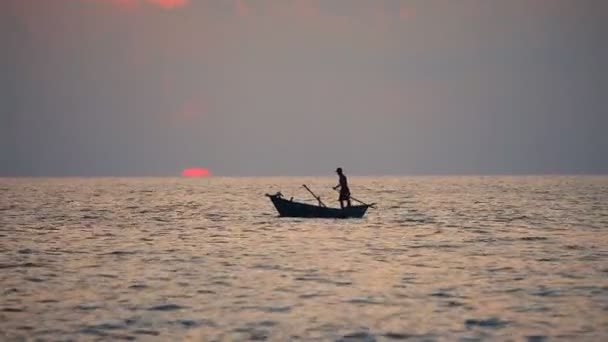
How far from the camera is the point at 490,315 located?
16203 millimetres

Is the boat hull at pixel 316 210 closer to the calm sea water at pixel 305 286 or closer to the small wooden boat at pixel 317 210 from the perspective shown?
the small wooden boat at pixel 317 210

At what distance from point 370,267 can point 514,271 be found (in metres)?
4.78

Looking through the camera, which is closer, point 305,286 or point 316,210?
point 305,286

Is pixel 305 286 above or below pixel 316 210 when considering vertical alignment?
below

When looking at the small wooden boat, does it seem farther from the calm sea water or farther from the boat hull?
the calm sea water

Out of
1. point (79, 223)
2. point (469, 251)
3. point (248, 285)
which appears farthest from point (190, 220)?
point (248, 285)

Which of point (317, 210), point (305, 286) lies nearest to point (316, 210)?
point (317, 210)

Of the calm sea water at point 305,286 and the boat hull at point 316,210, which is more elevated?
the boat hull at point 316,210

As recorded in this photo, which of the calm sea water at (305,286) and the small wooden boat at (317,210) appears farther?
the small wooden boat at (317,210)

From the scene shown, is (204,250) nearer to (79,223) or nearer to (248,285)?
(248,285)

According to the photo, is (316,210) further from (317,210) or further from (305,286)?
(305,286)

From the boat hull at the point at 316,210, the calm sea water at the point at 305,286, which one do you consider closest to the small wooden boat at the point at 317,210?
the boat hull at the point at 316,210

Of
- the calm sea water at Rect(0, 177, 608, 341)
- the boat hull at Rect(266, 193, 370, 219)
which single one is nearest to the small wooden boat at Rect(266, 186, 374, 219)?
the boat hull at Rect(266, 193, 370, 219)

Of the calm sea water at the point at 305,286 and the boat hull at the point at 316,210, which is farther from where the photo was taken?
the boat hull at the point at 316,210
